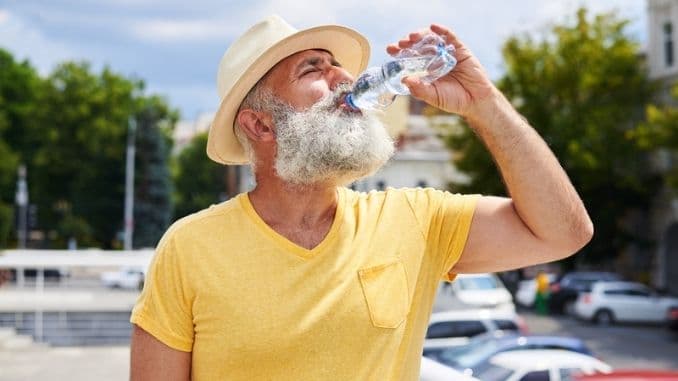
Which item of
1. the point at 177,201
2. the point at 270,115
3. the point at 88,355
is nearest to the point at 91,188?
the point at 177,201

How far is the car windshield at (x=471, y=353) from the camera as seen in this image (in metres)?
11.9

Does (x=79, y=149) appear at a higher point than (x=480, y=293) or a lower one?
higher

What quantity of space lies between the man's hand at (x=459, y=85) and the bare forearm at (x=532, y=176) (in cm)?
2

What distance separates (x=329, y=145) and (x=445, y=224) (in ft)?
1.26

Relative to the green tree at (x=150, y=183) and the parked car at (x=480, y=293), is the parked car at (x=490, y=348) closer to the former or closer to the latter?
the parked car at (x=480, y=293)

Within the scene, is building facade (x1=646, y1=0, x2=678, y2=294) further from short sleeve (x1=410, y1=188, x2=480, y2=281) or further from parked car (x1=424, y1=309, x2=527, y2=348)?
short sleeve (x1=410, y1=188, x2=480, y2=281)

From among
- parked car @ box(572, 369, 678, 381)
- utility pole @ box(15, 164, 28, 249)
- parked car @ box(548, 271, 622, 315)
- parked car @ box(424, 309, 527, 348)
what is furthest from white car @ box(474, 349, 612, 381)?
utility pole @ box(15, 164, 28, 249)

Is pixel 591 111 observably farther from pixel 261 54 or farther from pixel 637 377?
pixel 261 54

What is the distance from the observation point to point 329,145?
239 centimetres

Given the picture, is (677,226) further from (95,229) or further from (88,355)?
(95,229)

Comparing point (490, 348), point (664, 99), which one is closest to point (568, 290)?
point (664, 99)

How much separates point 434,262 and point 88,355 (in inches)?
508

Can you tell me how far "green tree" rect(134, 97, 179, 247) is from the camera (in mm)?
55969

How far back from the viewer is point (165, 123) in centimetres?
6275
